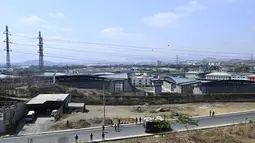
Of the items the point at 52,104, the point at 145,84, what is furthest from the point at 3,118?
the point at 145,84

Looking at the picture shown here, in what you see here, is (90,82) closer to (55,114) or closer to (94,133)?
(55,114)

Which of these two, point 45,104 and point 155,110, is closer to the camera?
point 45,104

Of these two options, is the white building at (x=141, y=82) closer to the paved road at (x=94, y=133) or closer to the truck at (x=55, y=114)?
the truck at (x=55, y=114)

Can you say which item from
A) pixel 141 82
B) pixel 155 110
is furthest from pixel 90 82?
pixel 141 82

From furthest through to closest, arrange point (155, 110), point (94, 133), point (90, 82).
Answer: point (90, 82) → point (155, 110) → point (94, 133)

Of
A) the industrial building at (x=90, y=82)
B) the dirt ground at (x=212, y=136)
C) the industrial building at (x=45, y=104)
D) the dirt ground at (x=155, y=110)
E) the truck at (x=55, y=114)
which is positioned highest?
the industrial building at (x=90, y=82)

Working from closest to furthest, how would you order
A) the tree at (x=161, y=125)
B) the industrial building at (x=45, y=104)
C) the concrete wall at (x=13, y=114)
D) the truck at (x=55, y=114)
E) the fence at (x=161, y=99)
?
the tree at (x=161, y=125), the concrete wall at (x=13, y=114), the truck at (x=55, y=114), the industrial building at (x=45, y=104), the fence at (x=161, y=99)

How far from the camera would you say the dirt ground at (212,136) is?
3095 cm

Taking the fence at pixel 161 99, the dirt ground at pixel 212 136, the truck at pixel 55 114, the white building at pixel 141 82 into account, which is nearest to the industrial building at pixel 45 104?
the truck at pixel 55 114

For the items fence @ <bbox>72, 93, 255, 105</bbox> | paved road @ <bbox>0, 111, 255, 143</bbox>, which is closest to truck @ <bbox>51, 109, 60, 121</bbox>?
paved road @ <bbox>0, 111, 255, 143</bbox>

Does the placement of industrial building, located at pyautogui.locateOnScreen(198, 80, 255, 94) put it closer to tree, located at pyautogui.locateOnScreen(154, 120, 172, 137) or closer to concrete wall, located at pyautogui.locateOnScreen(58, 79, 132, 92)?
concrete wall, located at pyautogui.locateOnScreen(58, 79, 132, 92)

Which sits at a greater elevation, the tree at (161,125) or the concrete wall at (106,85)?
the concrete wall at (106,85)

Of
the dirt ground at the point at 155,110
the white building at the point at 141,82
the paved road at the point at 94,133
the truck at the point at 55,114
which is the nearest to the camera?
the paved road at the point at 94,133

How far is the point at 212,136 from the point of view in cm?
3316
